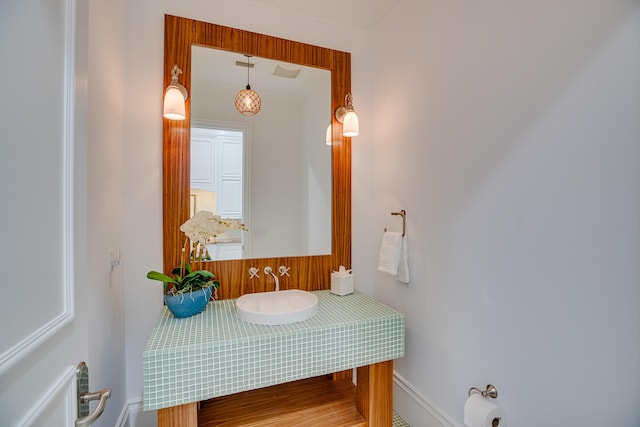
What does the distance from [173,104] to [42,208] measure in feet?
3.97

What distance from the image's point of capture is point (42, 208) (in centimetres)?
57

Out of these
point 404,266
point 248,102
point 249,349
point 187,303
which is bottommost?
point 249,349

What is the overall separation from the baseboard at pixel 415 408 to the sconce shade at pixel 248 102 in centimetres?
199

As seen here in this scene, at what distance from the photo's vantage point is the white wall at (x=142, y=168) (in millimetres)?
1653

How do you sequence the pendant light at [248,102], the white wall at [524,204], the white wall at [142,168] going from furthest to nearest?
1. the pendant light at [248,102]
2. the white wall at [142,168]
3. the white wall at [524,204]

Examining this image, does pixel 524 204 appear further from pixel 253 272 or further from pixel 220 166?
pixel 220 166

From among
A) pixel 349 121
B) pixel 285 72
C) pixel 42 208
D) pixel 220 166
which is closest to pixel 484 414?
pixel 42 208

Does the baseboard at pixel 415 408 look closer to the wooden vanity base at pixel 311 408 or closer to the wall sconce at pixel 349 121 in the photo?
the wooden vanity base at pixel 311 408

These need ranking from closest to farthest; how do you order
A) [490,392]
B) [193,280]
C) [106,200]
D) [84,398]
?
[84,398] < [490,392] < [106,200] < [193,280]

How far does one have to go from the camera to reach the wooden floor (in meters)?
1.50

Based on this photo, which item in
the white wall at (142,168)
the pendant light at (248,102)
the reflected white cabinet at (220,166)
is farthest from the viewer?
the pendant light at (248,102)

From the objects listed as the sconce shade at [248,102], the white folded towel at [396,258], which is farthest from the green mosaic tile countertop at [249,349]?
the sconce shade at [248,102]

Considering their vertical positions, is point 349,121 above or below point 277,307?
above

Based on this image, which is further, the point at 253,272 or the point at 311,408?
the point at 253,272
